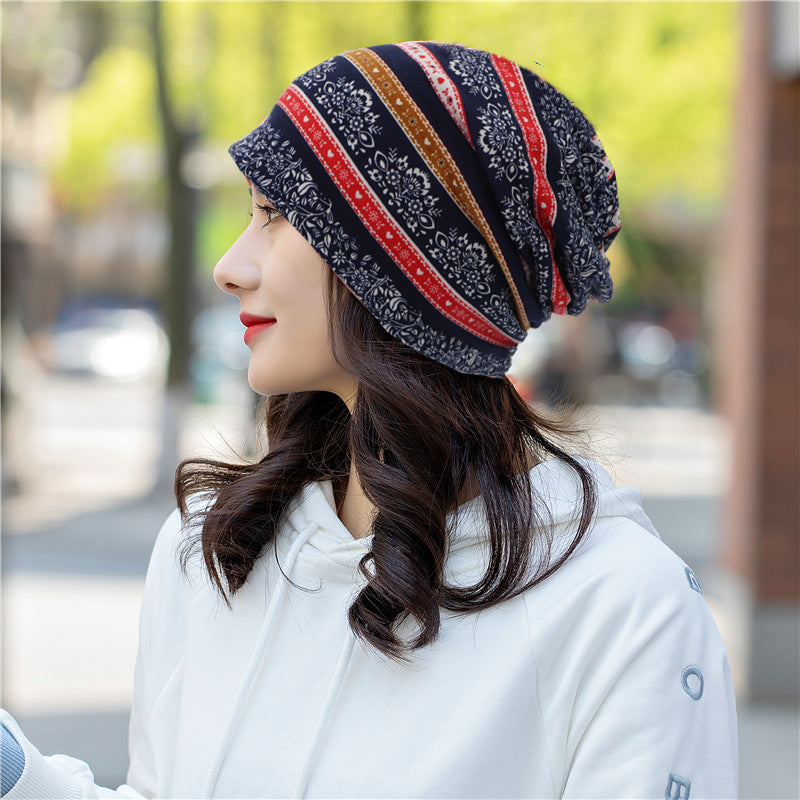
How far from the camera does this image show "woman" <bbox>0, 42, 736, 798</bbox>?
4.80 ft

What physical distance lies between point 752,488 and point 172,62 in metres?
7.53

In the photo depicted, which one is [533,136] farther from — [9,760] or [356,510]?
[9,760]

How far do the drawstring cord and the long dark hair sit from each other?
0.15 ft

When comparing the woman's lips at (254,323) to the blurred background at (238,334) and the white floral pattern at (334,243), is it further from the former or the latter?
the blurred background at (238,334)

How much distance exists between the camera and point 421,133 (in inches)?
63.0

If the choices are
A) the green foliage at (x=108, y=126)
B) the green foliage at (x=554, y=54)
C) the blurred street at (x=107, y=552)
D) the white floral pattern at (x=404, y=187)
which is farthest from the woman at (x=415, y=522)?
the green foliage at (x=108, y=126)

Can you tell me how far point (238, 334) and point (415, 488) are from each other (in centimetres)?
2372

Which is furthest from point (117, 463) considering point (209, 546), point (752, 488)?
point (209, 546)

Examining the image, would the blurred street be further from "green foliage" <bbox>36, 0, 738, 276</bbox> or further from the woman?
"green foliage" <bbox>36, 0, 738, 276</bbox>

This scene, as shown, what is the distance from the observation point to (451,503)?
5.45 ft

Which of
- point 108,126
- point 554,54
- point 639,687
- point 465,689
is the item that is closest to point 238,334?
point 108,126

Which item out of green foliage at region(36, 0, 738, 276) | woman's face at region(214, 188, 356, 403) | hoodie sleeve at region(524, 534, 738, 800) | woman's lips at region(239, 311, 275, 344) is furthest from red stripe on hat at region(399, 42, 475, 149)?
green foliage at region(36, 0, 738, 276)

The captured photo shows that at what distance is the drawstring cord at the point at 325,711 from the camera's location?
4.95 feet

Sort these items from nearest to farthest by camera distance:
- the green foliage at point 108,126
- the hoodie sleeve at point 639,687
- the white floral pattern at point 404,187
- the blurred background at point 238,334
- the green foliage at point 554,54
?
the hoodie sleeve at point 639,687 < the white floral pattern at point 404,187 < the blurred background at point 238,334 < the green foliage at point 554,54 < the green foliage at point 108,126
